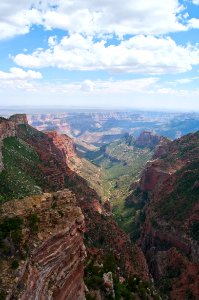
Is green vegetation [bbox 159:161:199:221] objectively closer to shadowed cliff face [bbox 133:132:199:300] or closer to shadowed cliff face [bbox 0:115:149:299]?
shadowed cliff face [bbox 133:132:199:300]

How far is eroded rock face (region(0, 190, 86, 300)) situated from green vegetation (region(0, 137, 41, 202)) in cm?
2923

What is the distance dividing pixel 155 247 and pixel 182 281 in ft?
85.3

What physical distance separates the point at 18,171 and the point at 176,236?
46.1m

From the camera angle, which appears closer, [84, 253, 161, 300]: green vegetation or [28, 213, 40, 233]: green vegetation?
[28, 213, 40, 233]: green vegetation

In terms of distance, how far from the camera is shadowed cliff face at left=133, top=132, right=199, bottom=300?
287ft

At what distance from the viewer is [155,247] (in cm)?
11288

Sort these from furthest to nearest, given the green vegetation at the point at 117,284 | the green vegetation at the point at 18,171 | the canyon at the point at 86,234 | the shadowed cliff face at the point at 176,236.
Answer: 1. the green vegetation at the point at 18,171
2. the shadowed cliff face at the point at 176,236
3. the green vegetation at the point at 117,284
4. the canyon at the point at 86,234

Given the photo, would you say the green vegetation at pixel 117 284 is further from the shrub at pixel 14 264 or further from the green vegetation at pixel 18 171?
the shrub at pixel 14 264

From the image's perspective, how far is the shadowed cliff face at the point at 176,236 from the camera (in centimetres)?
8762

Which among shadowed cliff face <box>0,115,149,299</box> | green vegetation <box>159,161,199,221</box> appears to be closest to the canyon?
shadowed cliff face <box>0,115,149,299</box>

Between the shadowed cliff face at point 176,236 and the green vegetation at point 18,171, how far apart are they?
3627cm

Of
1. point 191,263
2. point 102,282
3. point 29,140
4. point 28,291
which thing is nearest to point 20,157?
point 29,140

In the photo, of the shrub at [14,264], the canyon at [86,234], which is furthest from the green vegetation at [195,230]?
the shrub at [14,264]

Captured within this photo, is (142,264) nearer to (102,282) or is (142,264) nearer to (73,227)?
(102,282)
